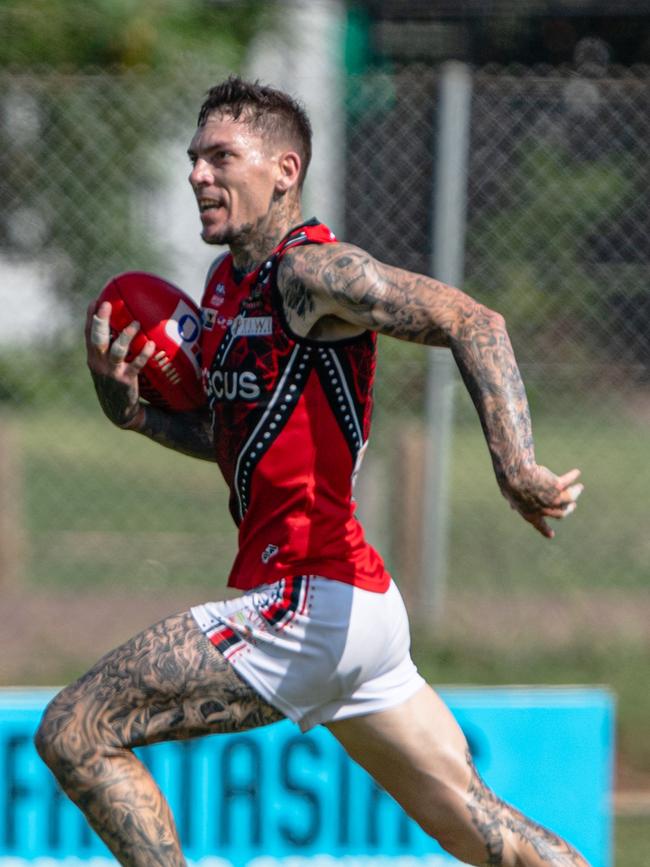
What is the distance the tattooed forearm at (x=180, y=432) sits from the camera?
4.00m

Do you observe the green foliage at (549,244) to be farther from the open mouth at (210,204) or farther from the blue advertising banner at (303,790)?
the open mouth at (210,204)

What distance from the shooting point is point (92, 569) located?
7098 millimetres

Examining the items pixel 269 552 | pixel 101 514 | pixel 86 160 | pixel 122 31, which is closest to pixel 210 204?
pixel 269 552

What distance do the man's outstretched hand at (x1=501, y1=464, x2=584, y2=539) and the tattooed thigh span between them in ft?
2.70

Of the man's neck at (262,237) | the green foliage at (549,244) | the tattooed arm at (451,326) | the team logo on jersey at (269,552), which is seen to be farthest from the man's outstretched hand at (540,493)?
the green foliage at (549,244)

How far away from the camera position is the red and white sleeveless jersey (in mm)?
3426

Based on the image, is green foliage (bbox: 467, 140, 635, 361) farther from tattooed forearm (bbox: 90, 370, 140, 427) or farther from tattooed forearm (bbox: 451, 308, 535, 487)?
tattooed forearm (bbox: 451, 308, 535, 487)

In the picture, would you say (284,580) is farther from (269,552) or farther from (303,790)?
(303,790)

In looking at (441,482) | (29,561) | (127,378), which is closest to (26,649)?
(29,561)

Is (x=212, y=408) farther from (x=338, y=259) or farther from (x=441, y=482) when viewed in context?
(x=441, y=482)

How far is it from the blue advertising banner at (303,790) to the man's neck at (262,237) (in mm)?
1549

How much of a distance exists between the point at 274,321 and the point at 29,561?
404 centimetres

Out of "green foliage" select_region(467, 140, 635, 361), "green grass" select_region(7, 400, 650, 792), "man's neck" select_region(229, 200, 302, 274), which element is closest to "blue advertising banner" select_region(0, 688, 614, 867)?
"man's neck" select_region(229, 200, 302, 274)

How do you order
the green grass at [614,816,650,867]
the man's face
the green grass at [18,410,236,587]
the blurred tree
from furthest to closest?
1. the green grass at [18,410,236,587]
2. the blurred tree
3. the green grass at [614,816,650,867]
4. the man's face
